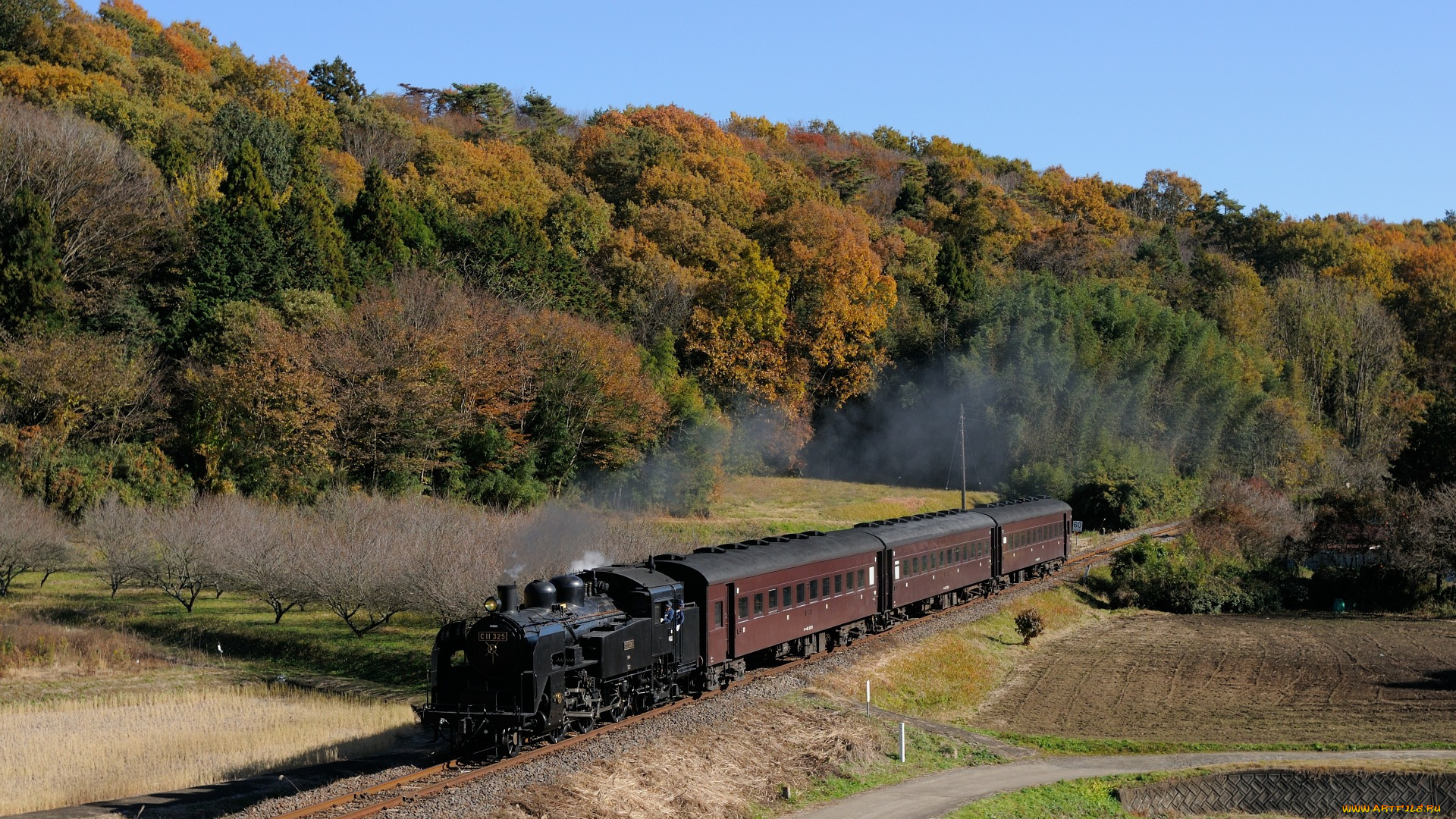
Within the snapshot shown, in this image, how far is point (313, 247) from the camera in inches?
2114

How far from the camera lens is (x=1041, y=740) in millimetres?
25016

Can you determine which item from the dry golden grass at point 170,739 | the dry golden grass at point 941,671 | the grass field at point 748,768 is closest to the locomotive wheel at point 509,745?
the grass field at point 748,768

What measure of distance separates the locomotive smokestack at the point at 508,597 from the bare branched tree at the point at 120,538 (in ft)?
84.9

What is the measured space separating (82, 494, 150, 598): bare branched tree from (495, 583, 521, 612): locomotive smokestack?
25.9 metres

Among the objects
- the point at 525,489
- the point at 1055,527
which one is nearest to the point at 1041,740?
the point at 1055,527

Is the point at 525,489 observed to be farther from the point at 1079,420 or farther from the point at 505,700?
the point at 1079,420

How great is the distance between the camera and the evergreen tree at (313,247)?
2095 inches

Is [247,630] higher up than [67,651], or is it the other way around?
[67,651]

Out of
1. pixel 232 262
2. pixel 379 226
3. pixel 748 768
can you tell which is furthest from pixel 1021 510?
pixel 232 262

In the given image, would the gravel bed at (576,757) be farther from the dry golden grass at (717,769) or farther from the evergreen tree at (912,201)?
the evergreen tree at (912,201)

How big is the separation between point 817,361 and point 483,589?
43.3m

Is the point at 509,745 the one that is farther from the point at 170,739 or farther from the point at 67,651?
the point at 67,651

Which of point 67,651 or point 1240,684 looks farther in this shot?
point 1240,684

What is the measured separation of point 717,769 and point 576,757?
2420 mm
